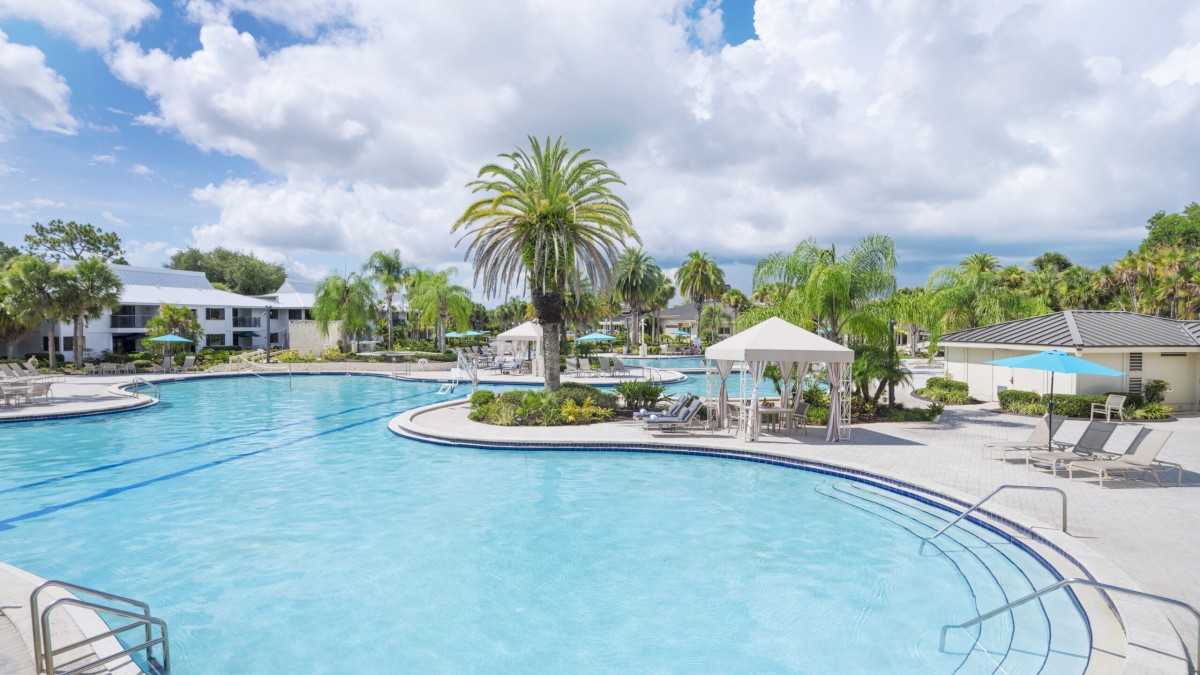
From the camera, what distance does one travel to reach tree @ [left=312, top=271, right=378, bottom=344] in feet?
152

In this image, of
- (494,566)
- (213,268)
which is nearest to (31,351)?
(213,268)

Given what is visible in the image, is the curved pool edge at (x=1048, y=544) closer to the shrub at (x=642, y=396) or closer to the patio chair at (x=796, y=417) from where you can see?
the patio chair at (x=796, y=417)

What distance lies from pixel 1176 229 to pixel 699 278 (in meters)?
51.8

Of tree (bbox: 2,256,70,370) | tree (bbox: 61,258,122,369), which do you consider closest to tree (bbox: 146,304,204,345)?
tree (bbox: 61,258,122,369)

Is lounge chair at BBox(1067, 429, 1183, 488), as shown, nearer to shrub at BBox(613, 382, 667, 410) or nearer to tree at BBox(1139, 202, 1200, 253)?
shrub at BBox(613, 382, 667, 410)

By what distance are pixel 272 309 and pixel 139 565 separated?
178 ft

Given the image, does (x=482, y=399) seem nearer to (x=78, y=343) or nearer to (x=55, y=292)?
(x=55, y=292)

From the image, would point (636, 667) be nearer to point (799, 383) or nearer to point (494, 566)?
point (494, 566)

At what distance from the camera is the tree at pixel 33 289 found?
3331cm

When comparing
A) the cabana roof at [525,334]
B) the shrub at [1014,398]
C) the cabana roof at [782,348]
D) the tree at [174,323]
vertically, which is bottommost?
the shrub at [1014,398]

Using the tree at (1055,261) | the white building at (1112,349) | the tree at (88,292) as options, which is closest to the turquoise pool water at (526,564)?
the white building at (1112,349)

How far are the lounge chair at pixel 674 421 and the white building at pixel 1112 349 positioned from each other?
40.6ft

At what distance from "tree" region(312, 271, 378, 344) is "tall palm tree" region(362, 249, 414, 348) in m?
2.77

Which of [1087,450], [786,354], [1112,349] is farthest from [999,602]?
[1112,349]
